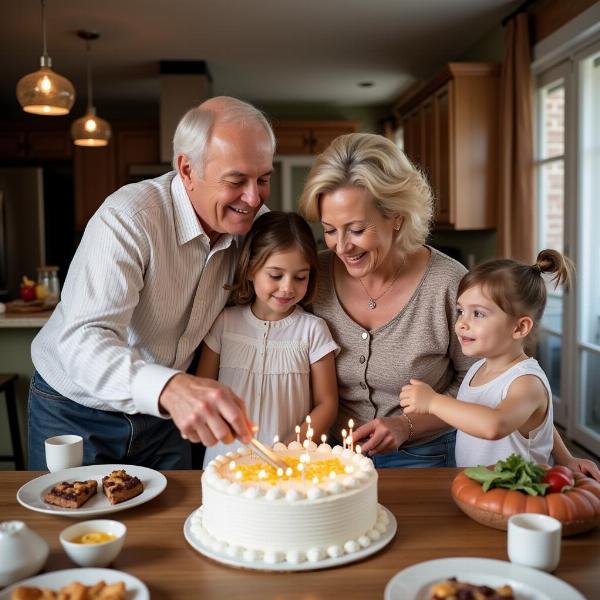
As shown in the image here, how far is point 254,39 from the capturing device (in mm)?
5578

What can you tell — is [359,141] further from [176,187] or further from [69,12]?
[69,12]

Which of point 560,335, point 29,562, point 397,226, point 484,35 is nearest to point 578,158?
point 560,335

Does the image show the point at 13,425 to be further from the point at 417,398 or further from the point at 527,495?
the point at 527,495

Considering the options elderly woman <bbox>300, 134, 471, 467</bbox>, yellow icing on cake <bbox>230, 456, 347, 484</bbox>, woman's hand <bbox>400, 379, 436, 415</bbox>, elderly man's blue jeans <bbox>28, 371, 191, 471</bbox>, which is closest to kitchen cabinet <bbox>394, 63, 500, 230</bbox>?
elderly woman <bbox>300, 134, 471, 467</bbox>

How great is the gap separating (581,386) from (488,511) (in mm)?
3343

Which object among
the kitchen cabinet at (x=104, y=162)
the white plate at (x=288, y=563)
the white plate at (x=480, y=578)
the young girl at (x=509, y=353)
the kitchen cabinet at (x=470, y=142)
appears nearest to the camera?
the white plate at (x=480, y=578)

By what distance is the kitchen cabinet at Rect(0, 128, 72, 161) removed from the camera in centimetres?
792

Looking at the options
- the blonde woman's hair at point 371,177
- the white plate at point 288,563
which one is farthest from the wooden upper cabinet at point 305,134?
the white plate at point 288,563

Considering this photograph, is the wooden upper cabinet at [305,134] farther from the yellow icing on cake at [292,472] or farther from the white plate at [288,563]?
the white plate at [288,563]

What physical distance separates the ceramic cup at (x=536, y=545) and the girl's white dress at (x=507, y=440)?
53 centimetres

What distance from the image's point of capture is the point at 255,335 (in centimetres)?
207

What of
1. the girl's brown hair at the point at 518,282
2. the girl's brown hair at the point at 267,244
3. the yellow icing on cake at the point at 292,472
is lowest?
the yellow icing on cake at the point at 292,472

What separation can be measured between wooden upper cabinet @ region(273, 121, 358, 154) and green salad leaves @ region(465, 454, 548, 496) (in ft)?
22.7

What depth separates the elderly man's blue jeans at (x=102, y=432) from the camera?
1.91 meters
